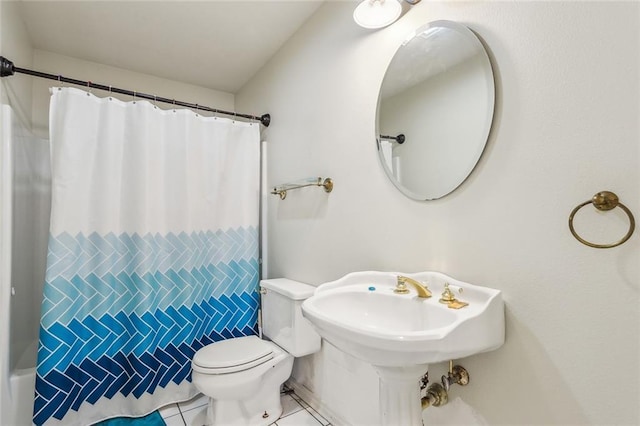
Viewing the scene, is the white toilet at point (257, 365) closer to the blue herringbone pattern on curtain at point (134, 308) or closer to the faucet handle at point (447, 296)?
the blue herringbone pattern on curtain at point (134, 308)

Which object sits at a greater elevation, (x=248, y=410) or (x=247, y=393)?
(x=247, y=393)

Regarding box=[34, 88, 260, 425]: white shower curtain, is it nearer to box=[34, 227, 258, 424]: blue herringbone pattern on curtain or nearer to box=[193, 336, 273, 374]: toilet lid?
box=[34, 227, 258, 424]: blue herringbone pattern on curtain

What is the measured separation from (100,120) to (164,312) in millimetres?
1203

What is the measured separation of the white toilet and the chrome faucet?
67 cm

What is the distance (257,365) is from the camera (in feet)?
5.41

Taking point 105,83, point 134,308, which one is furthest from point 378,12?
point 105,83

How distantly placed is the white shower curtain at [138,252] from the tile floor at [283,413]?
0.07 m

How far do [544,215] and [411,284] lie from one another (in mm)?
458

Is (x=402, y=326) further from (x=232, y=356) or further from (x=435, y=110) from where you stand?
(x=232, y=356)

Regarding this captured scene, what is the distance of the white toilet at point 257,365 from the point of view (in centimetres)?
156

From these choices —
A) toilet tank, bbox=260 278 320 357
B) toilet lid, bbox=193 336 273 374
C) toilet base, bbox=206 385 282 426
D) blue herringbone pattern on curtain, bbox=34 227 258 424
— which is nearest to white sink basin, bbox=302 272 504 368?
toilet tank, bbox=260 278 320 357

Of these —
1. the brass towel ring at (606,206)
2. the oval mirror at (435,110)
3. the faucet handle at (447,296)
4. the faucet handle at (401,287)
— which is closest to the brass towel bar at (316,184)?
the oval mirror at (435,110)

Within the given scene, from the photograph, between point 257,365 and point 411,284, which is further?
point 257,365

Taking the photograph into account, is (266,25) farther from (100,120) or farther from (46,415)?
(46,415)
